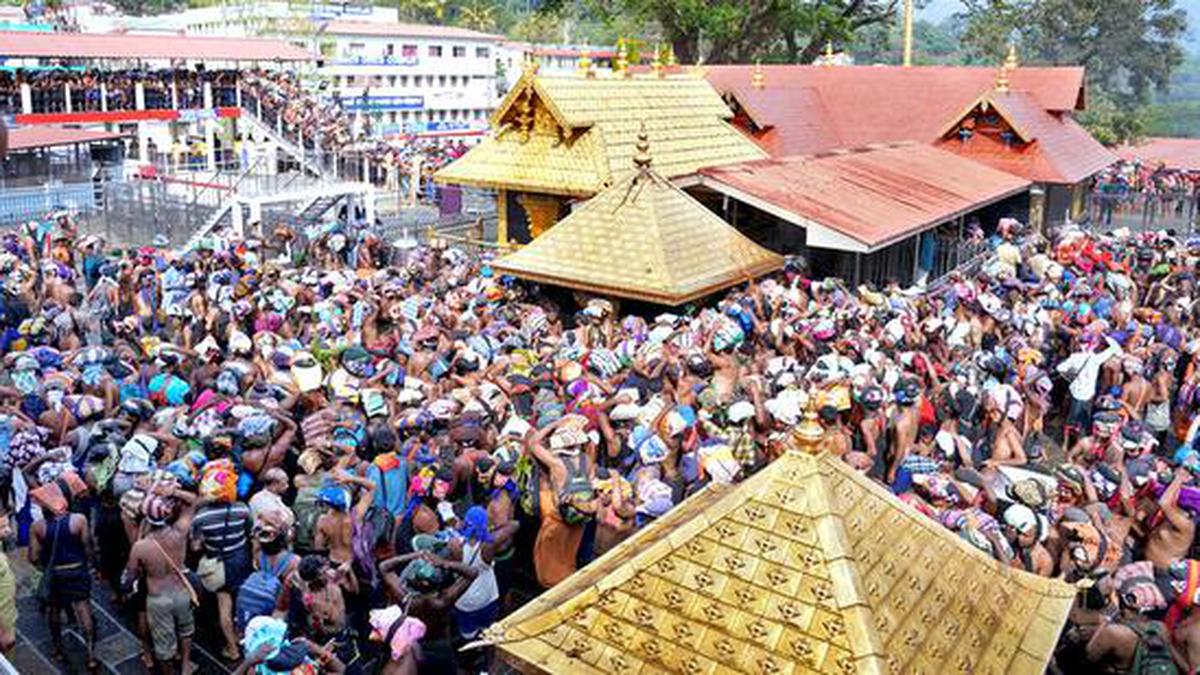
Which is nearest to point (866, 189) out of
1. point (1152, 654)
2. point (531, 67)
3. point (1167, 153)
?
point (531, 67)

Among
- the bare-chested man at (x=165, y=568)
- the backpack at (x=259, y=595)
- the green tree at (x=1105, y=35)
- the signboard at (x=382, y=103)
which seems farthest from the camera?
the signboard at (x=382, y=103)

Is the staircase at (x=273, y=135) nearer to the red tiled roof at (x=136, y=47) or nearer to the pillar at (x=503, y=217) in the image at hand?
the red tiled roof at (x=136, y=47)

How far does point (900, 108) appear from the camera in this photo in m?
26.4

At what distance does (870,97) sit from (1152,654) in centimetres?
2344

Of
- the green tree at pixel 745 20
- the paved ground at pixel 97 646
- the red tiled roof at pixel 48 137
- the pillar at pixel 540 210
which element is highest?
the green tree at pixel 745 20

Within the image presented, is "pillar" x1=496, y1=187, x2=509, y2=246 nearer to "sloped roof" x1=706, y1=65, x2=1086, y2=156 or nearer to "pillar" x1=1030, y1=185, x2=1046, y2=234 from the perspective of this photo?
"sloped roof" x1=706, y1=65, x2=1086, y2=156

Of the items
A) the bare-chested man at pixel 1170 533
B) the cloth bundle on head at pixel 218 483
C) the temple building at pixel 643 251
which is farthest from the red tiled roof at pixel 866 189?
the cloth bundle on head at pixel 218 483

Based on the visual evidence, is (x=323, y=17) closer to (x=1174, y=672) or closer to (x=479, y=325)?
(x=479, y=325)

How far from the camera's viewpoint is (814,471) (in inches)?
121

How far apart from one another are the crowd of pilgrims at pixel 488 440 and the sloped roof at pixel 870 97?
1190cm

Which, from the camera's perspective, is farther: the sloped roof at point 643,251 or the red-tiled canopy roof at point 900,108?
the red-tiled canopy roof at point 900,108

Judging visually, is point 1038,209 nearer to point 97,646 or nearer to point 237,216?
point 237,216

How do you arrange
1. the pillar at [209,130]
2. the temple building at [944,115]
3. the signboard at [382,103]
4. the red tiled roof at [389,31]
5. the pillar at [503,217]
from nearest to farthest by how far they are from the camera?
the pillar at [503,217] → the temple building at [944,115] → the pillar at [209,130] → the signboard at [382,103] → the red tiled roof at [389,31]

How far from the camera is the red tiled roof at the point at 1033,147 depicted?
2225 centimetres
